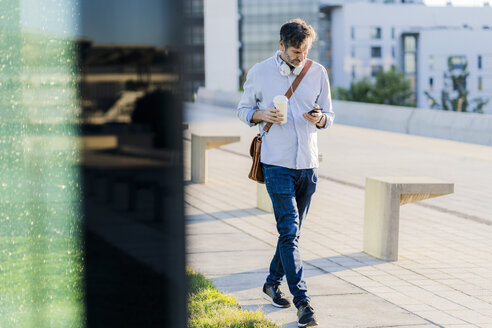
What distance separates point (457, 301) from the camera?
5.13 m

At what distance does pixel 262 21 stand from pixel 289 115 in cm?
11094

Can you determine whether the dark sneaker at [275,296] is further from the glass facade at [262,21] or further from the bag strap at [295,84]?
the glass facade at [262,21]

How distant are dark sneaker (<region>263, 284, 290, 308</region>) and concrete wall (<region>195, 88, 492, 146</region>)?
33.1ft

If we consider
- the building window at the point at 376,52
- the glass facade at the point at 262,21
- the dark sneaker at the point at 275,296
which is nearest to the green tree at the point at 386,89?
the glass facade at the point at 262,21

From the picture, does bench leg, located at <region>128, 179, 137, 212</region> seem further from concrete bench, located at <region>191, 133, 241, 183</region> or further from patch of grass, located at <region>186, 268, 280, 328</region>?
concrete bench, located at <region>191, 133, 241, 183</region>

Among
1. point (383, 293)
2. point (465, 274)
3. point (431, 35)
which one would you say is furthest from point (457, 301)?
point (431, 35)

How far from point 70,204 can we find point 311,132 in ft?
7.66

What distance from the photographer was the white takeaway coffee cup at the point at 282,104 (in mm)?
4277

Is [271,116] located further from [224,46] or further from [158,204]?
[224,46]

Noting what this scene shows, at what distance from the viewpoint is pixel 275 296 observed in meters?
4.82

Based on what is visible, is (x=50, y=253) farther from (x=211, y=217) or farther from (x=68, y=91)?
(x=211, y=217)

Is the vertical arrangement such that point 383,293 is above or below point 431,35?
below

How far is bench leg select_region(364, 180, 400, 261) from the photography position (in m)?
6.23

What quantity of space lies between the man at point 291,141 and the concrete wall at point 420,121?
10375 mm
